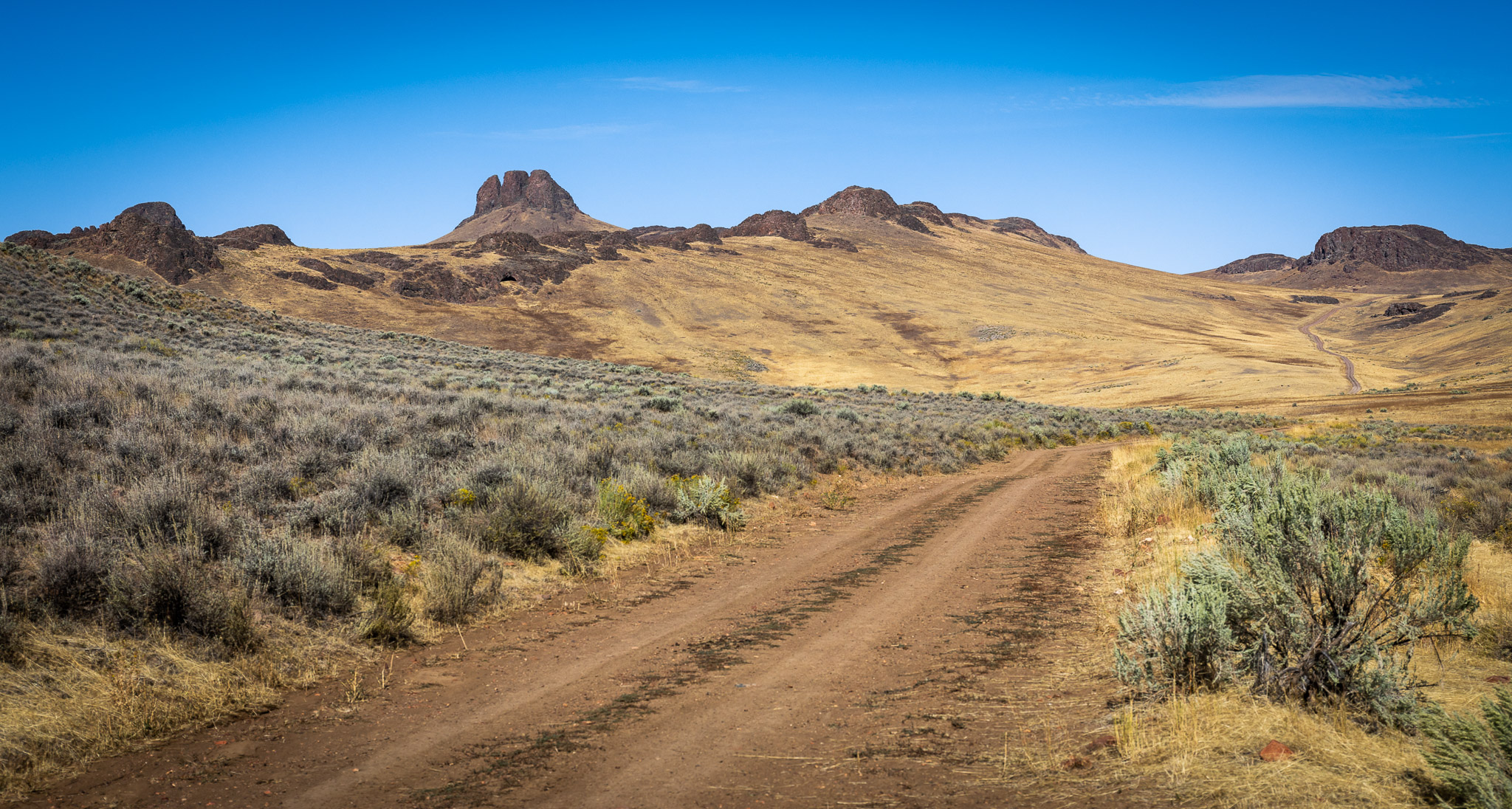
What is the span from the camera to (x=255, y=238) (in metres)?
112

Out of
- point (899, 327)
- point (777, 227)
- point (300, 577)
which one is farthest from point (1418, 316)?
point (300, 577)

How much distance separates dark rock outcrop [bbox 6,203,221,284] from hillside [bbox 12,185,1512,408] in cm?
62

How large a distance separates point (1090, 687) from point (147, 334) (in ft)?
95.1

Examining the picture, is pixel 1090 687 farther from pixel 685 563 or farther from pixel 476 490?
pixel 476 490

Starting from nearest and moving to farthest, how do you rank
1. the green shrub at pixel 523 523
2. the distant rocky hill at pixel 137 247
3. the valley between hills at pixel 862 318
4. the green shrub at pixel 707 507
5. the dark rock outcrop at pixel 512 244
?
the green shrub at pixel 523 523 → the green shrub at pixel 707 507 → the valley between hills at pixel 862 318 → the distant rocky hill at pixel 137 247 → the dark rock outcrop at pixel 512 244

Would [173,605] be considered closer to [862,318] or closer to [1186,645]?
[1186,645]

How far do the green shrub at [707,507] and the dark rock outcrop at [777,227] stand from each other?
6022 inches

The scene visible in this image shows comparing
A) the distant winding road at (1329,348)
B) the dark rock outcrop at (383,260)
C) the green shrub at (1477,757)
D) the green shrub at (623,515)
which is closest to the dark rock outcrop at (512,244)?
the dark rock outcrop at (383,260)

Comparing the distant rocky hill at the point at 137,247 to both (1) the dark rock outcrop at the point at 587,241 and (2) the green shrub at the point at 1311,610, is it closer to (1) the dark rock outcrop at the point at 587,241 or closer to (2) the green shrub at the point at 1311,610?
(1) the dark rock outcrop at the point at 587,241

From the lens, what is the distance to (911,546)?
1032cm

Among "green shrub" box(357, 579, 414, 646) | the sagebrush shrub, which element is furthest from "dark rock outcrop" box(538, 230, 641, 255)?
the sagebrush shrub

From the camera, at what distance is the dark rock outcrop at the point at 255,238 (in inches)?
4100

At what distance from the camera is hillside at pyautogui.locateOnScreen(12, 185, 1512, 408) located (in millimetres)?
70938

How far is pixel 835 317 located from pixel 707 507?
9124 cm
